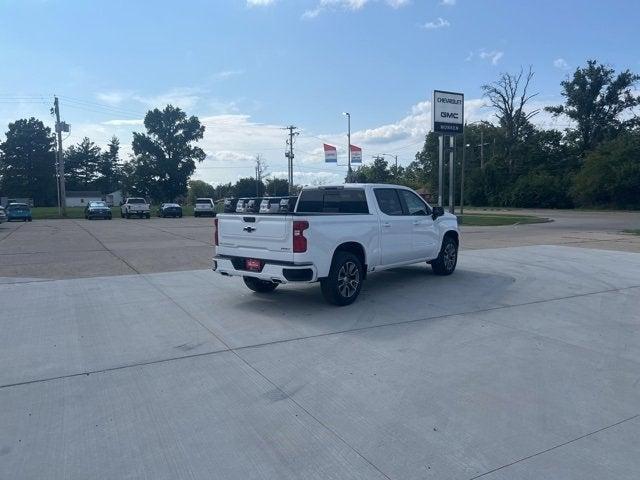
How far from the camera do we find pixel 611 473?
3.37 meters

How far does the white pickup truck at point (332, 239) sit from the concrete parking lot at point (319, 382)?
53 centimetres

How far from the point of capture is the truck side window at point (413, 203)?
9648 mm

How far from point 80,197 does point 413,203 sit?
122 m

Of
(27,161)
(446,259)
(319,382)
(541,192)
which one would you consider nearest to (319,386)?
(319,382)

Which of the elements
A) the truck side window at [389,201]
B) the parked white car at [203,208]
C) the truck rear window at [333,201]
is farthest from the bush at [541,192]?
the truck rear window at [333,201]

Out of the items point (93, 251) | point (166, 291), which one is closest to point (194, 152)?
point (93, 251)

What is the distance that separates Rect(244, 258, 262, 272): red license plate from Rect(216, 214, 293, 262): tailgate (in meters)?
0.06

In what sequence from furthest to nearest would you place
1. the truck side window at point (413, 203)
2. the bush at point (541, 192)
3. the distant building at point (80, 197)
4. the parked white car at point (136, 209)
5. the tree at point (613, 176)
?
the distant building at point (80, 197) → the bush at point (541, 192) → the tree at point (613, 176) → the parked white car at point (136, 209) → the truck side window at point (413, 203)

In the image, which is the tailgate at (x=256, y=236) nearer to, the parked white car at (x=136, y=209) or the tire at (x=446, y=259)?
the tire at (x=446, y=259)

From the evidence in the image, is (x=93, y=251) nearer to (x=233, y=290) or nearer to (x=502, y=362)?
(x=233, y=290)

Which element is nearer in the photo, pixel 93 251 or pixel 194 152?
pixel 93 251

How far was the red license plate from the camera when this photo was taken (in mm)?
7766

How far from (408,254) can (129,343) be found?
5.31 meters

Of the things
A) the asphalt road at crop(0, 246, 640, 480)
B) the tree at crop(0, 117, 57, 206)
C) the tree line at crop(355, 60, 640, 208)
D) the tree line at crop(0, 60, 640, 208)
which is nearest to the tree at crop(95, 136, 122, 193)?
the tree at crop(0, 117, 57, 206)
